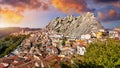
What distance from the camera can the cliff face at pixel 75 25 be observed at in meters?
116

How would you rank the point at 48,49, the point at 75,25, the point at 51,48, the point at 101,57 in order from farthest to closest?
1. the point at 75,25
2. the point at 51,48
3. the point at 48,49
4. the point at 101,57

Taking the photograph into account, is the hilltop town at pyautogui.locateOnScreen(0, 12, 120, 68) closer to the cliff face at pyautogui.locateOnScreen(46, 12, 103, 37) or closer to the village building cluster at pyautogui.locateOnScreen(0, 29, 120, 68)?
the village building cluster at pyautogui.locateOnScreen(0, 29, 120, 68)

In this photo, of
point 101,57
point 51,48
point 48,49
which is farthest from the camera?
point 51,48

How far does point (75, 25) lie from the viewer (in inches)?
5261

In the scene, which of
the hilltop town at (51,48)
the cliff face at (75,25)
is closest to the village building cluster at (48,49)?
the hilltop town at (51,48)

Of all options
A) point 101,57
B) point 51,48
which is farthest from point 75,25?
point 101,57

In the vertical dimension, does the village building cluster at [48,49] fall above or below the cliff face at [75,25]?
below

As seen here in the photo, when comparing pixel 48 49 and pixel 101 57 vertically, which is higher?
pixel 48 49

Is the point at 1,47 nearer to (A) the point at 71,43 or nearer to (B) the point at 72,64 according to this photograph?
(A) the point at 71,43

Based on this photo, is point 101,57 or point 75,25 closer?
point 101,57

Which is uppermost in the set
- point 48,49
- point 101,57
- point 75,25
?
point 75,25

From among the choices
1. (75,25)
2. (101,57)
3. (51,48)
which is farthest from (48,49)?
(75,25)

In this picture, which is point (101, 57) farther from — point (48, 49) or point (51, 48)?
point (51, 48)

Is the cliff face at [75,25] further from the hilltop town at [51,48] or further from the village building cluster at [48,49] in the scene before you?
the village building cluster at [48,49]
